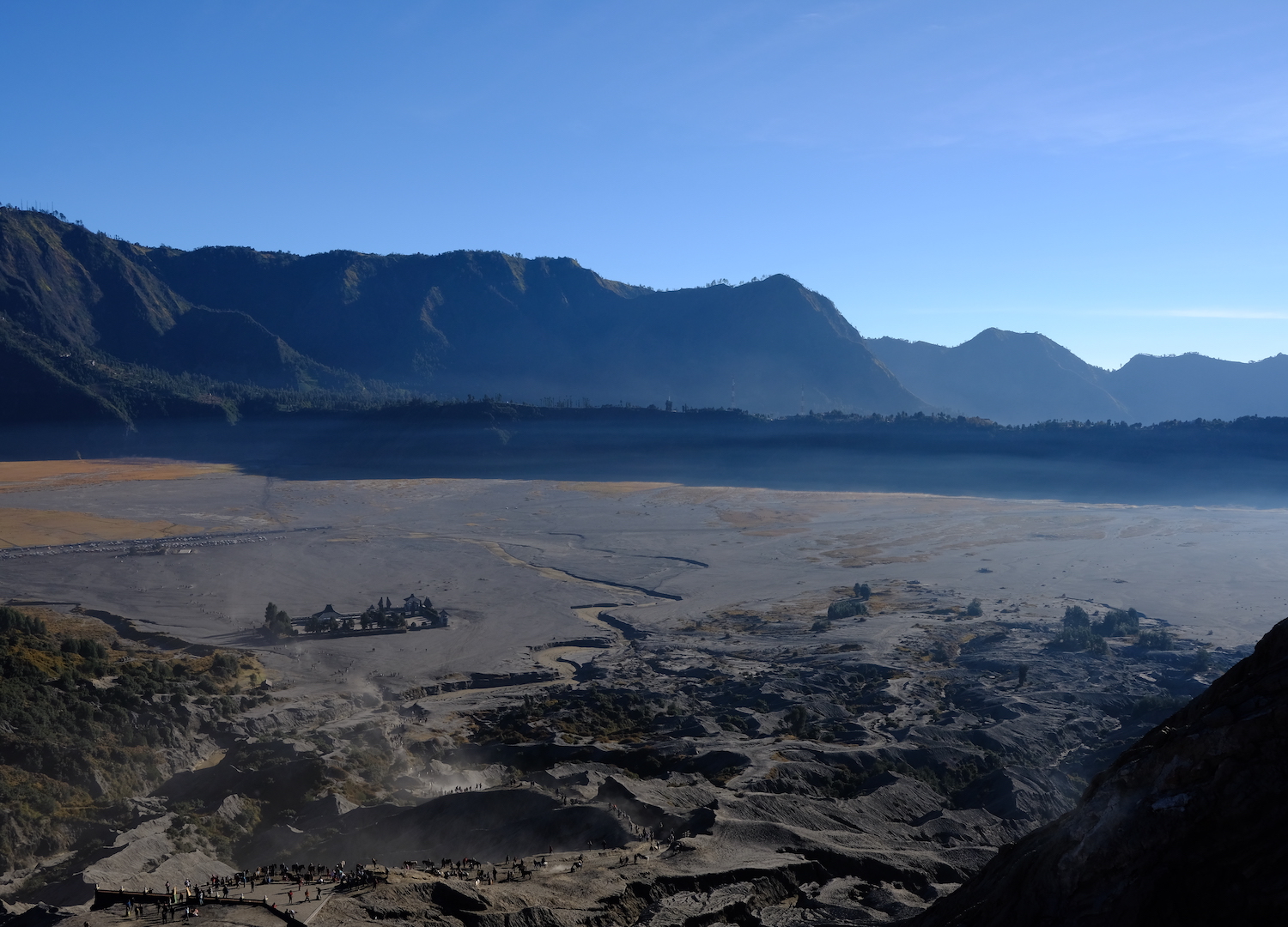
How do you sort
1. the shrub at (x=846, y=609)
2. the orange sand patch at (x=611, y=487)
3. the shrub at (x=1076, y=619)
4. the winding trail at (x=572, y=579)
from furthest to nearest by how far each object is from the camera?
the orange sand patch at (x=611, y=487) → the winding trail at (x=572, y=579) → the shrub at (x=846, y=609) → the shrub at (x=1076, y=619)

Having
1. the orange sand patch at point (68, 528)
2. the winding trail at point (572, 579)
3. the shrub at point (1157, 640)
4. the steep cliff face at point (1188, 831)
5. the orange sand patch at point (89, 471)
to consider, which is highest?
the steep cliff face at point (1188, 831)

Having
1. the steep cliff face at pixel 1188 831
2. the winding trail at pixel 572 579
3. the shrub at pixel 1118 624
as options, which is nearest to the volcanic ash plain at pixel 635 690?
the winding trail at pixel 572 579

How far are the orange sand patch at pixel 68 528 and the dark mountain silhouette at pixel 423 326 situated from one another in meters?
72.5

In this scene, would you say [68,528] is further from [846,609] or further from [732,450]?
[732,450]

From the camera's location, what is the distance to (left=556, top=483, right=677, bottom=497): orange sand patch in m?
69.1

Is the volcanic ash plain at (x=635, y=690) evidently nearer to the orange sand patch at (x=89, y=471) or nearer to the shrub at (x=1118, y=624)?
the shrub at (x=1118, y=624)

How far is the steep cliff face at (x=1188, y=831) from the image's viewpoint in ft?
23.2

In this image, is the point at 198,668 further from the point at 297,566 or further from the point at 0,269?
the point at 0,269

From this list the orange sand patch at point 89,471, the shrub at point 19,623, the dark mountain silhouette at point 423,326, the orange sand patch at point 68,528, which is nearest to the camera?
the shrub at point 19,623

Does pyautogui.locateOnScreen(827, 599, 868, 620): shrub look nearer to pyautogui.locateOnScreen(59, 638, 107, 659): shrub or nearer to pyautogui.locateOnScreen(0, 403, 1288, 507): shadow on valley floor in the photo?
pyautogui.locateOnScreen(59, 638, 107, 659): shrub

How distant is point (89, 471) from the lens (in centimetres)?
7312

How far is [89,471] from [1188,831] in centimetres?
8042

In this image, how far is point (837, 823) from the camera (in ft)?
51.7

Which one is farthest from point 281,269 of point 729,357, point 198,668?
point 198,668
